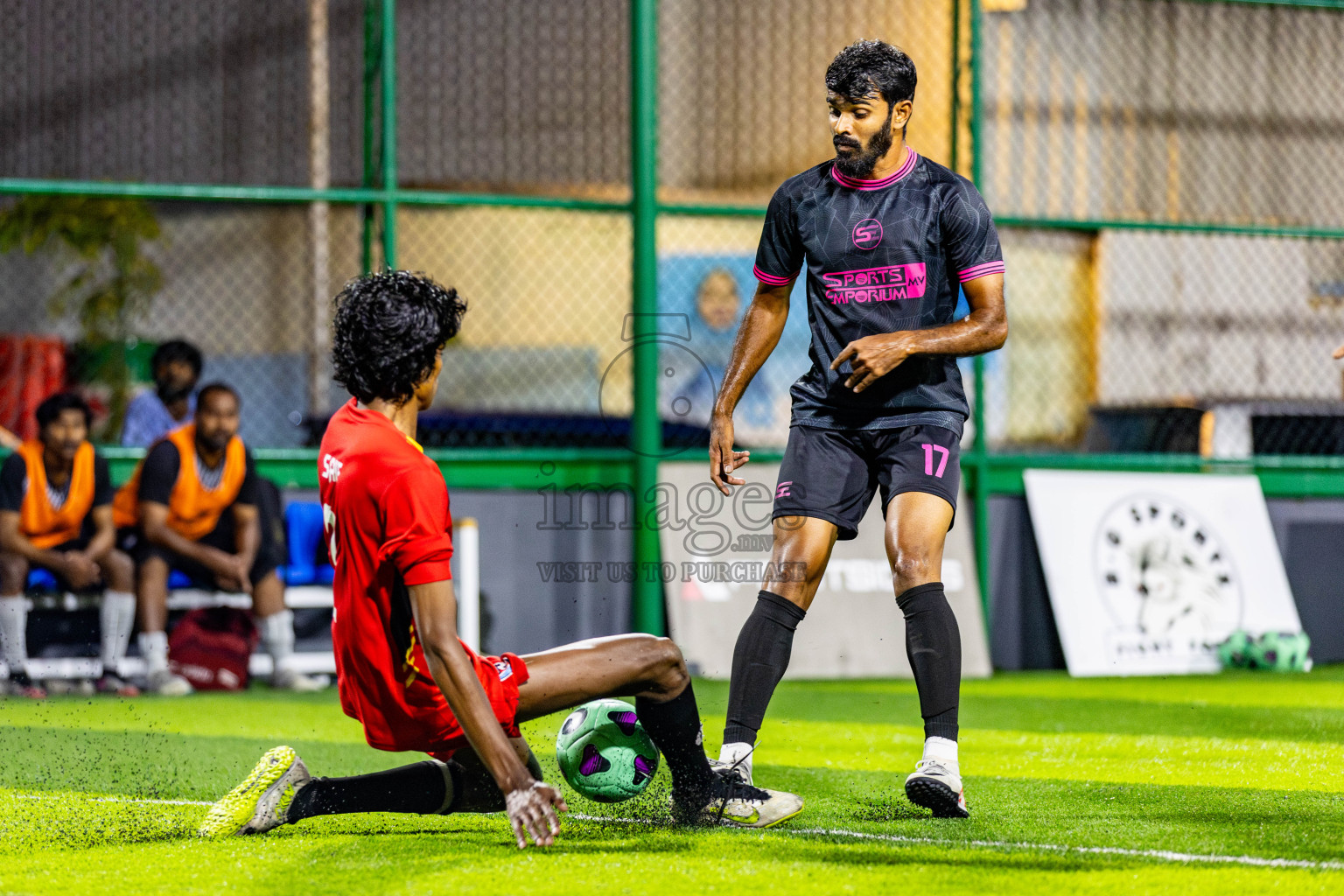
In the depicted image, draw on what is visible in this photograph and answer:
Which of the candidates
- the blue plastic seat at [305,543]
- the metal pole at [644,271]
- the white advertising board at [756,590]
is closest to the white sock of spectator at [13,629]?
the blue plastic seat at [305,543]

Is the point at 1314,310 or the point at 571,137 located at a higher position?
the point at 571,137

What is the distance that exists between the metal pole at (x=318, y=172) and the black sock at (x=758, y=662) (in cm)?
977

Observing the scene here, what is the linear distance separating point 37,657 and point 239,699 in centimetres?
134

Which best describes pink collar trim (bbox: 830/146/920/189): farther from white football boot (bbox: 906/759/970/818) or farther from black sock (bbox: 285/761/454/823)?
black sock (bbox: 285/761/454/823)

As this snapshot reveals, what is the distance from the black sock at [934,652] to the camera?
416cm

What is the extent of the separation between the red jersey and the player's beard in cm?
166

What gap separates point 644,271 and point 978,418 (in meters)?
2.27

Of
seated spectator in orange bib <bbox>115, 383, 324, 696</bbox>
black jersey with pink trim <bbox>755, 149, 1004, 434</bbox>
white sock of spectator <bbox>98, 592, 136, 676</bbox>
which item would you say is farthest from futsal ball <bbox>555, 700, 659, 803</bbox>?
white sock of spectator <bbox>98, 592, 136, 676</bbox>

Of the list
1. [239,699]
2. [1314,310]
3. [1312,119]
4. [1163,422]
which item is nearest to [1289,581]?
[1163,422]

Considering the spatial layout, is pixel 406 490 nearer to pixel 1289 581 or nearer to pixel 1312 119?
pixel 1289 581

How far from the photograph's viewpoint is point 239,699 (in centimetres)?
770

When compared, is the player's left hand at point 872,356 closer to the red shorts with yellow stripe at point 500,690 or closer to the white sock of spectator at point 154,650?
the red shorts with yellow stripe at point 500,690

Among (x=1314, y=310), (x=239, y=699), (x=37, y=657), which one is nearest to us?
(x=239, y=699)

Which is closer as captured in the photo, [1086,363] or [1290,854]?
[1290,854]
